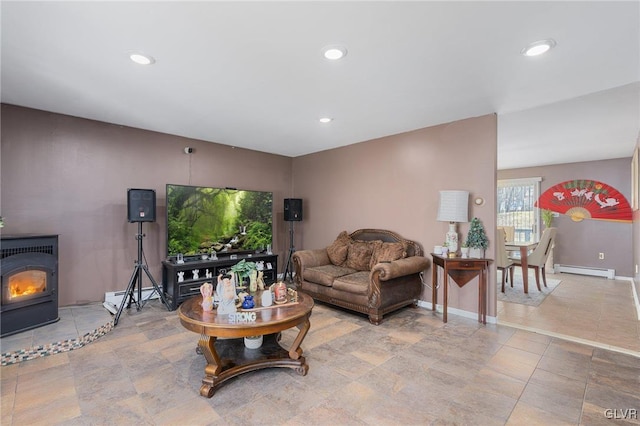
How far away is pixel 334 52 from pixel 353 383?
243cm

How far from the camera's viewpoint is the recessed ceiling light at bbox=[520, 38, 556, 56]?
206cm

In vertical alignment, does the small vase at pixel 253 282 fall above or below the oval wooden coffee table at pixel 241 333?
above

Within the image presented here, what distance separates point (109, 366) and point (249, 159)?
3.72 metres

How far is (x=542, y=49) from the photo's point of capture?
85.0 inches

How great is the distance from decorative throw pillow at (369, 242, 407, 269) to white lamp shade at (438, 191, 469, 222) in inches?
26.4

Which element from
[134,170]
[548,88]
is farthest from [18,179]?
[548,88]

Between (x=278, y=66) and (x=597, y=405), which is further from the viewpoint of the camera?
(x=278, y=66)

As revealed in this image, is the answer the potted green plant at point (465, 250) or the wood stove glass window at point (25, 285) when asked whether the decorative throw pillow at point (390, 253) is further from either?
→ the wood stove glass window at point (25, 285)

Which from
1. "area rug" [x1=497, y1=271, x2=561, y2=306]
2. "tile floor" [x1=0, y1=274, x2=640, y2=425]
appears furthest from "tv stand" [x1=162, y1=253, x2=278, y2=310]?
"area rug" [x1=497, y1=271, x2=561, y2=306]

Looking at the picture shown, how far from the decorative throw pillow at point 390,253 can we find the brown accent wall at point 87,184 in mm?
2951

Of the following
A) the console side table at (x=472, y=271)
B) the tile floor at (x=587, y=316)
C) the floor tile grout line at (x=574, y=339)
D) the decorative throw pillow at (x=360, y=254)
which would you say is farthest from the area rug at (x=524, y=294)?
the decorative throw pillow at (x=360, y=254)

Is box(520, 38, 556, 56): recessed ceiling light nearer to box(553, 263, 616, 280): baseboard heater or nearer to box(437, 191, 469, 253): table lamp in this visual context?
box(437, 191, 469, 253): table lamp

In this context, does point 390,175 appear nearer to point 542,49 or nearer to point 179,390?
point 542,49

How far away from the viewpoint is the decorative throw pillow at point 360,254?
425 centimetres
